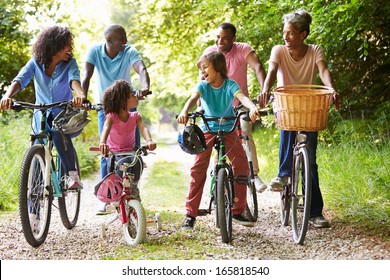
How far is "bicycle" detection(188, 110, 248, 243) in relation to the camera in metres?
4.77

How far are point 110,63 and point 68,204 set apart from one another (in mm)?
1458

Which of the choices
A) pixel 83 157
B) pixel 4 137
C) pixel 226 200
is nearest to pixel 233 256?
pixel 226 200

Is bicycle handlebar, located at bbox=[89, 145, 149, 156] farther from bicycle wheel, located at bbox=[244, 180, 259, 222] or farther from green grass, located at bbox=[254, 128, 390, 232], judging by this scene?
green grass, located at bbox=[254, 128, 390, 232]

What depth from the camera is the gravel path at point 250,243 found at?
15.0 feet

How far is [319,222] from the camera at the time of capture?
536cm

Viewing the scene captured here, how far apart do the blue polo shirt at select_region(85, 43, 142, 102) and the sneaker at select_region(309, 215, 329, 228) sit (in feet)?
7.38

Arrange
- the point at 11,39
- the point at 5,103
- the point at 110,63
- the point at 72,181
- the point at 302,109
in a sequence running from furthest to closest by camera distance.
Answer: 1. the point at 11,39
2. the point at 110,63
3. the point at 72,181
4. the point at 5,103
5. the point at 302,109

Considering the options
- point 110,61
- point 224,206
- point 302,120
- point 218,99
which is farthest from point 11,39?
point 302,120

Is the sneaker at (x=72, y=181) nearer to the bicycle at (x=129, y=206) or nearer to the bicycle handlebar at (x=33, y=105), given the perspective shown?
the bicycle at (x=129, y=206)

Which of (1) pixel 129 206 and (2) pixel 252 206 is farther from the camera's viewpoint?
(2) pixel 252 206

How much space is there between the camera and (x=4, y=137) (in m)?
8.77

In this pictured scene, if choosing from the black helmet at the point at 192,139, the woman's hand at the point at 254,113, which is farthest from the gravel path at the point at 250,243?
the woman's hand at the point at 254,113

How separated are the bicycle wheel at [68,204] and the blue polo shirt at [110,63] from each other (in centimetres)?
97

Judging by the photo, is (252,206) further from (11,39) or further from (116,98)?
(11,39)
